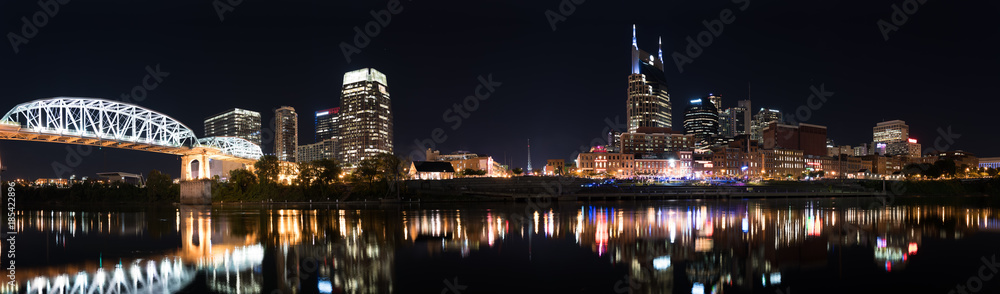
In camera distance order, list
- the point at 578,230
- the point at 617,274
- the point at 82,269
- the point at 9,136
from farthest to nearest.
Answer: the point at 9,136, the point at 578,230, the point at 82,269, the point at 617,274

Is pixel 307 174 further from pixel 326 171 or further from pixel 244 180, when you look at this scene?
pixel 244 180

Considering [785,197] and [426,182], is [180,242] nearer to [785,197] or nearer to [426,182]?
[426,182]

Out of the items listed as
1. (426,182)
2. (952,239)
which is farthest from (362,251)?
(426,182)

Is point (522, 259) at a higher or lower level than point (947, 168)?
higher

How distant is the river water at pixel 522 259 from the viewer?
16.5m

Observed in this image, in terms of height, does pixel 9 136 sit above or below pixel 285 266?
above

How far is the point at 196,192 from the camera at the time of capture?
87750 mm

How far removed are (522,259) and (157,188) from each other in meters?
95.2

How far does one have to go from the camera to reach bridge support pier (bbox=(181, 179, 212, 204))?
8669 centimetres

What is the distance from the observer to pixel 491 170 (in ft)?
630

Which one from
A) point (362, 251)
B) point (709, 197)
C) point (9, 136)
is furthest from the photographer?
point (709, 197)

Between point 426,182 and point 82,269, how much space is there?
7528 centimetres

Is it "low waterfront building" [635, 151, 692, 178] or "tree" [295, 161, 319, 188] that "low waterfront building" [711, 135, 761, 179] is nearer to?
"low waterfront building" [635, 151, 692, 178]

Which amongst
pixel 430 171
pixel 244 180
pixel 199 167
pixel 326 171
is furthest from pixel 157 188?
pixel 430 171
